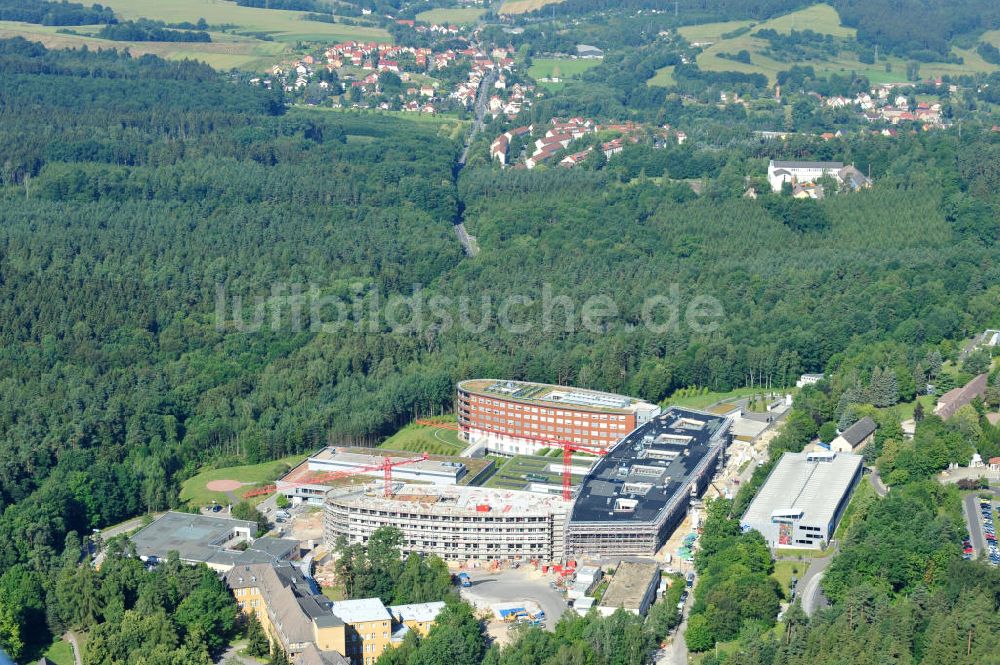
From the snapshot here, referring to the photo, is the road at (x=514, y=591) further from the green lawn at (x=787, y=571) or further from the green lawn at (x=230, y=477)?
the green lawn at (x=230, y=477)

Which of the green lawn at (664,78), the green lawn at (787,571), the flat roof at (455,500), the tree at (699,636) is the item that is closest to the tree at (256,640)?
the flat roof at (455,500)

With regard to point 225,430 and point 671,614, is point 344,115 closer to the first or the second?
point 225,430

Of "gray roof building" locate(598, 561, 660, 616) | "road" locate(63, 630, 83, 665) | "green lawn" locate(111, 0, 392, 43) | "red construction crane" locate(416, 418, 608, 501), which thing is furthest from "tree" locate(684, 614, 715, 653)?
"green lawn" locate(111, 0, 392, 43)

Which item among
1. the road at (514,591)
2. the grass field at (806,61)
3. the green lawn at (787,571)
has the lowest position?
the road at (514,591)

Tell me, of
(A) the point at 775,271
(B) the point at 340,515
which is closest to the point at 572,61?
(A) the point at 775,271

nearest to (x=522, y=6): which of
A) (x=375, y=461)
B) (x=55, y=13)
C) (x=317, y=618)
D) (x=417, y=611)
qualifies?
(x=55, y=13)

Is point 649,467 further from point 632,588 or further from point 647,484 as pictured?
point 632,588
